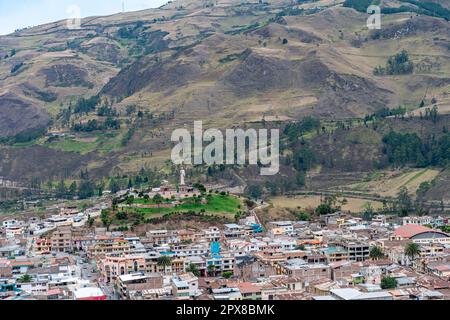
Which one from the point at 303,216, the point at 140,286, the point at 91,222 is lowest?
the point at 303,216

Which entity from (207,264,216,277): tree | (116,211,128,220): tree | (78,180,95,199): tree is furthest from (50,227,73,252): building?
(78,180,95,199): tree

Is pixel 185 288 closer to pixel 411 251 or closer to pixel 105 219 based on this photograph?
pixel 411 251

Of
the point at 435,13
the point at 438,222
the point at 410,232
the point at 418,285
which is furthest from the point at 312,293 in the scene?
the point at 435,13

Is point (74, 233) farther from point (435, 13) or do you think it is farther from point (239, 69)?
point (435, 13)

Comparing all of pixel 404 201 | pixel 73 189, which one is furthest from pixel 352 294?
pixel 73 189

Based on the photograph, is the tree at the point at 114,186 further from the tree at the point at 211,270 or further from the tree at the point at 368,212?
the tree at the point at 211,270

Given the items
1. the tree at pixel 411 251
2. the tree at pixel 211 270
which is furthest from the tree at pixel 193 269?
the tree at pixel 411 251
